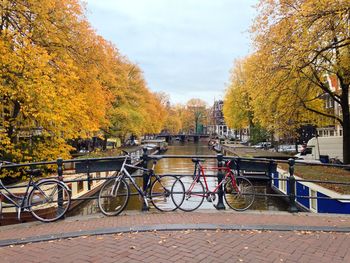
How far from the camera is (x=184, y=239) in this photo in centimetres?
504

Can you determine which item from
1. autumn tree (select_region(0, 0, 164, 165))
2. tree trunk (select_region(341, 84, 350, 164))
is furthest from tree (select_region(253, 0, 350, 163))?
autumn tree (select_region(0, 0, 164, 165))

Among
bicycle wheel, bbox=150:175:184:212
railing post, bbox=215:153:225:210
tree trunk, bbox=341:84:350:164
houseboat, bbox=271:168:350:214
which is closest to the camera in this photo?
bicycle wheel, bbox=150:175:184:212

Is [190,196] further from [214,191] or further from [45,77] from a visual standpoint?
[45,77]

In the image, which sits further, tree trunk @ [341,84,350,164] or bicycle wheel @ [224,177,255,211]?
tree trunk @ [341,84,350,164]

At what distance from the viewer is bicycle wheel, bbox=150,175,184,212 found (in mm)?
6871

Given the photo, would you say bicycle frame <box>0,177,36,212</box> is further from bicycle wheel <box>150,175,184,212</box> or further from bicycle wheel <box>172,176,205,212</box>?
bicycle wheel <box>172,176,205,212</box>

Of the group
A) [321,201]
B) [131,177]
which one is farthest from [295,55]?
[131,177]

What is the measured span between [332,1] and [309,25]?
A: 1178 mm

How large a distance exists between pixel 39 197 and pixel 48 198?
0.54ft

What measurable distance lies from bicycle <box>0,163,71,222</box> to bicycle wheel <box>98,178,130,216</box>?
2.17 feet

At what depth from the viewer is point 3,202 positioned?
268 inches

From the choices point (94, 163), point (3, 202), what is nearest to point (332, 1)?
point (94, 163)

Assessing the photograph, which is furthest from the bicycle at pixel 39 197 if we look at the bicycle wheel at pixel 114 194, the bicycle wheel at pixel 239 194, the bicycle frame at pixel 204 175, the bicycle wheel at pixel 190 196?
the bicycle wheel at pixel 239 194

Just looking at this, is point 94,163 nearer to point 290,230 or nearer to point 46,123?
point 290,230
